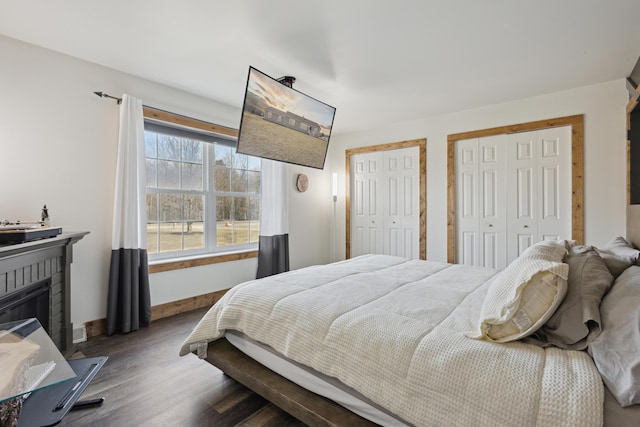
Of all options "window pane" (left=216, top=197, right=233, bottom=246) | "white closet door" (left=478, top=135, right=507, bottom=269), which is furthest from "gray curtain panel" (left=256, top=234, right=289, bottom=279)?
"white closet door" (left=478, top=135, right=507, bottom=269)

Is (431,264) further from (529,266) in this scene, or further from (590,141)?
(590,141)

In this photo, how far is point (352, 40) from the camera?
Answer: 7.46 feet

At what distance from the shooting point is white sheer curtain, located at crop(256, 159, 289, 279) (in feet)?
13.0

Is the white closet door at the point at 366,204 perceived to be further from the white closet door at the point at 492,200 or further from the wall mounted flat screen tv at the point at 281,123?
the wall mounted flat screen tv at the point at 281,123

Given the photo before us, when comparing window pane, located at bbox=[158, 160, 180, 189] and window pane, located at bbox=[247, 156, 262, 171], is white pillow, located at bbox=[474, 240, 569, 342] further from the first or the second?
window pane, located at bbox=[247, 156, 262, 171]

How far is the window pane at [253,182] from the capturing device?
4.04 metres

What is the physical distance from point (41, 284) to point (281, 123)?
7.08 ft

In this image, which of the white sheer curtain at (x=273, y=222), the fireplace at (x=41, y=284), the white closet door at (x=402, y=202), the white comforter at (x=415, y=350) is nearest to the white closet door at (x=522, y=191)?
the white closet door at (x=402, y=202)

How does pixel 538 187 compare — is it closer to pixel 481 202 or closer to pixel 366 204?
pixel 481 202

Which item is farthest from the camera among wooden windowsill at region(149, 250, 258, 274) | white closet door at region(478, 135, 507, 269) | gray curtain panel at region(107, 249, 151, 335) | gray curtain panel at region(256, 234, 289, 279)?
gray curtain panel at region(256, 234, 289, 279)

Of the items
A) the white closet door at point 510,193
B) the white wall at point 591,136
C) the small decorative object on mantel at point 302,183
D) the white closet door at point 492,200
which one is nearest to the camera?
the white wall at point 591,136

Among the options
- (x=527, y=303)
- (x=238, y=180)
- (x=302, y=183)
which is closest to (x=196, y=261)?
(x=238, y=180)

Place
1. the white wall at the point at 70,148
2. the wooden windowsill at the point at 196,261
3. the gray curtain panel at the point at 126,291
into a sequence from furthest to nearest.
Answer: the wooden windowsill at the point at 196,261 < the gray curtain panel at the point at 126,291 < the white wall at the point at 70,148

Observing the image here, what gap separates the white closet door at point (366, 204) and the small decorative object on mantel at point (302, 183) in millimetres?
816
